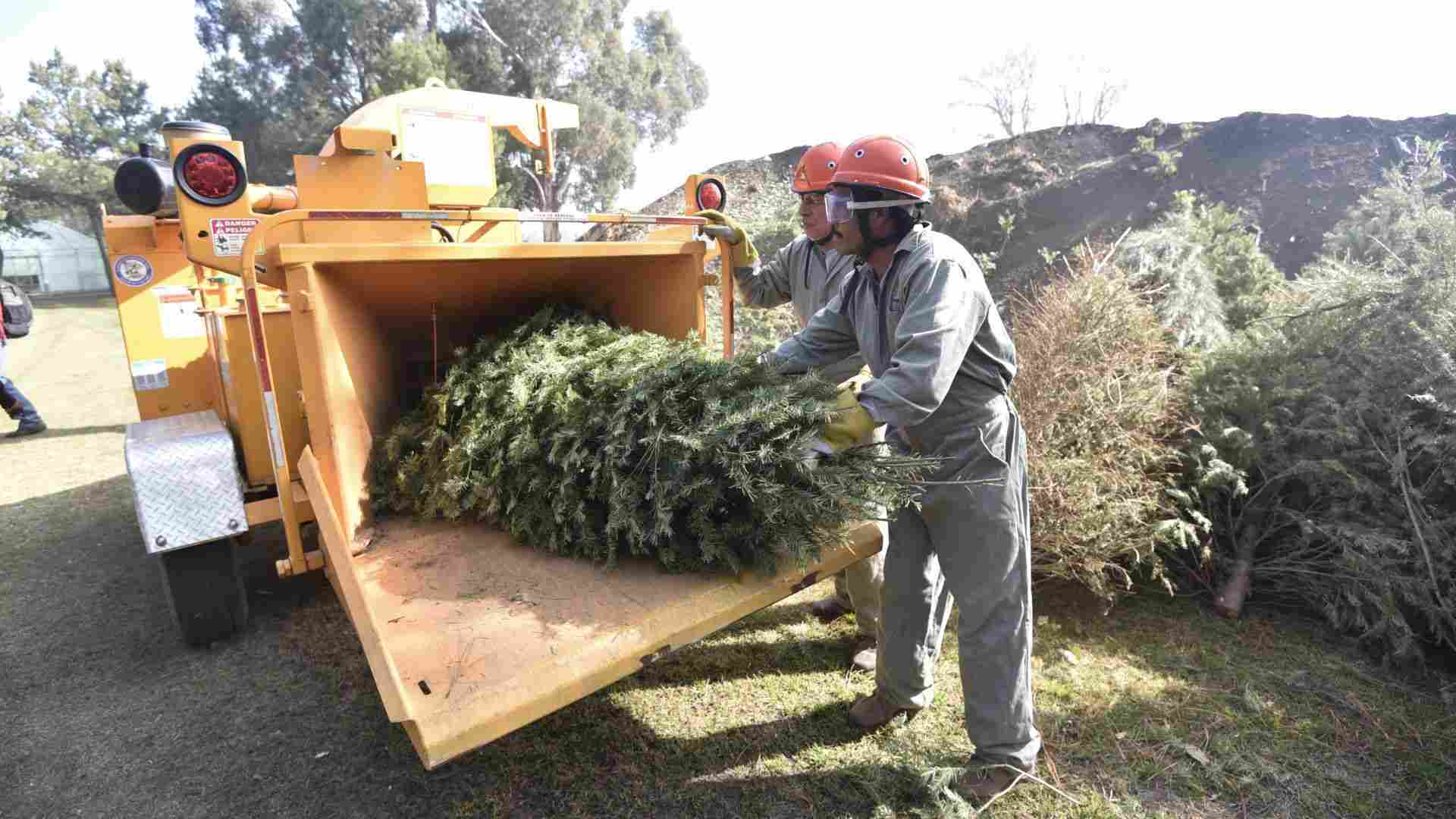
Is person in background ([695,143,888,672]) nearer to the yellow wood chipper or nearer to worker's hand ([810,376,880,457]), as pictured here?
the yellow wood chipper

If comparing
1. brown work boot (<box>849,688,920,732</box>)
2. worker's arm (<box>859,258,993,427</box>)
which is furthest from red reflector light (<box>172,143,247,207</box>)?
brown work boot (<box>849,688,920,732</box>)

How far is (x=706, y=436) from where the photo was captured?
7.41 feet

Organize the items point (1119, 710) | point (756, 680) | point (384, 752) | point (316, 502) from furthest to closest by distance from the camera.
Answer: point (756, 680)
point (1119, 710)
point (384, 752)
point (316, 502)

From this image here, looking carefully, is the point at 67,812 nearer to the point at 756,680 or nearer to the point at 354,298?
the point at 354,298

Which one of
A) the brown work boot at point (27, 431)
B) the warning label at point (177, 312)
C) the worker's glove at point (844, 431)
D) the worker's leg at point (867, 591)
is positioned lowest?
the worker's leg at point (867, 591)

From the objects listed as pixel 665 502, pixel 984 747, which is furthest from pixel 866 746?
pixel 665 502

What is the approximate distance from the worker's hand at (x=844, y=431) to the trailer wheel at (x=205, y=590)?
2892 millimetres

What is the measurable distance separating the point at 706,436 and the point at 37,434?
368 inches

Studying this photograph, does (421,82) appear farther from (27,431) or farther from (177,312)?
(177,312)

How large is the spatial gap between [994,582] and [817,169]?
2014 millimetres

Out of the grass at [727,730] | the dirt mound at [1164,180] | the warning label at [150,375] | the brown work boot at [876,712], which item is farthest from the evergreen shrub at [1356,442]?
the warning label at [150,375]

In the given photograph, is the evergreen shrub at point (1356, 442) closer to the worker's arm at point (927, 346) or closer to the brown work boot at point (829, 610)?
the brown work boot at point (829, 610)

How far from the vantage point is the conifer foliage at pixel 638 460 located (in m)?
2.24

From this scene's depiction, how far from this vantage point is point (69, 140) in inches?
1195
